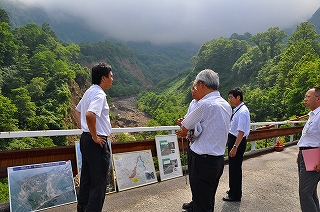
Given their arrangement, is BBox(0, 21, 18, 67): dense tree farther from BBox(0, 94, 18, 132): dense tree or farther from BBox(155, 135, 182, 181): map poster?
BBox(155, 135, 182, 181): map poster

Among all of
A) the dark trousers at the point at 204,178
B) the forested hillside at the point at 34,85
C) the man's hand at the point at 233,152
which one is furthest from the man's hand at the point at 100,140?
the forested hillside at the point at 34,85

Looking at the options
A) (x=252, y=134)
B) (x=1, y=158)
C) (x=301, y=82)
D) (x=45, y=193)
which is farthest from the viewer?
(x=301, y=82)

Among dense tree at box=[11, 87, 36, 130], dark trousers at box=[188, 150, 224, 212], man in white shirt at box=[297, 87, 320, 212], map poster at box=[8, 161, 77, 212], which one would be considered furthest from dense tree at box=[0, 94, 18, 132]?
man in white shirt at box=[297, 87, 320, 212]

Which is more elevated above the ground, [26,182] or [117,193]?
[26,182]

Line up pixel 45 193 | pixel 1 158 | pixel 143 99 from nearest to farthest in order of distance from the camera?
pixel 1 158
pixel 45 193
pixel 143 99

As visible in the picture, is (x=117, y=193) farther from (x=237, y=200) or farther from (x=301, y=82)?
(x=301, y=82)

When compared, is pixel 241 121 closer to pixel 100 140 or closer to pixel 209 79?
pixel 209 79

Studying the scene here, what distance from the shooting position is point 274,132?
8.55 meters

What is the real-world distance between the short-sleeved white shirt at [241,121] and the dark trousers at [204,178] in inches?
53.3

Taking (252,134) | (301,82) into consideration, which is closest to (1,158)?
(252,134)

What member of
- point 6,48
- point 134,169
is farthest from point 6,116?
point 134,169

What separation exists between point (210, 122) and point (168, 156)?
105 inches

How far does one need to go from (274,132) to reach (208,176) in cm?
696

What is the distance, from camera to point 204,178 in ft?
8.16
